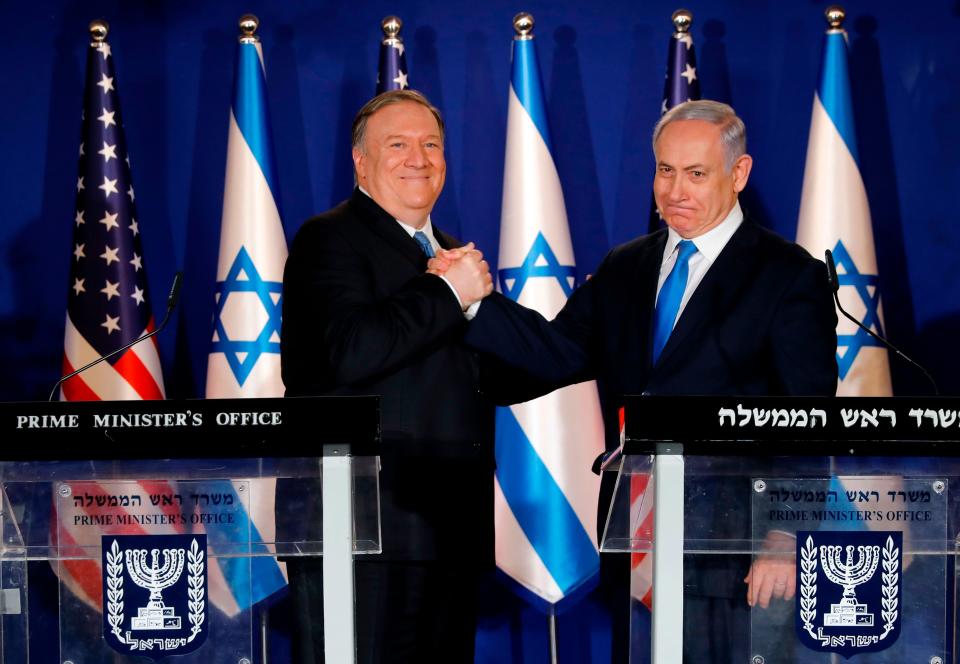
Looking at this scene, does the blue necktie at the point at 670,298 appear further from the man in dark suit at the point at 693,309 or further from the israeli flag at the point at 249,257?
the israeli flag at the point at 249,257

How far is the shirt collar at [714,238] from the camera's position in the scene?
278 centimetres

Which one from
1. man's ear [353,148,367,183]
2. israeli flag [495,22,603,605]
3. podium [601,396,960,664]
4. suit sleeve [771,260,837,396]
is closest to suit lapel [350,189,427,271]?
man's ear [353,148,367,183]

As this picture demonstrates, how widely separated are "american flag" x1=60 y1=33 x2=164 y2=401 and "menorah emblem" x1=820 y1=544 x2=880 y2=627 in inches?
114

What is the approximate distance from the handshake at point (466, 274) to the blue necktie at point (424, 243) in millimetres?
138

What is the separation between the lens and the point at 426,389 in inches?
115

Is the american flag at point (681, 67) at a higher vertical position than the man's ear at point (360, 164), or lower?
higher

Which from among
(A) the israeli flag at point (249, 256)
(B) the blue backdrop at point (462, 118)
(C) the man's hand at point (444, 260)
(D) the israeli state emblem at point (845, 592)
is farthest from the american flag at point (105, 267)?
(D) the israeli state emblem at point (845, 592)

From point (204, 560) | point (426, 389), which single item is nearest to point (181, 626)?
point (204, 560)

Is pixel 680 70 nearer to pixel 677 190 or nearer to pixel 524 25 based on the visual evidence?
pixel 524 25

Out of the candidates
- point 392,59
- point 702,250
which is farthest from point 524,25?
point 702,250

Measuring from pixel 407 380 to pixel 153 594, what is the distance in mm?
1153

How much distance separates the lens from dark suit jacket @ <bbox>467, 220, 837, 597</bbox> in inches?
103

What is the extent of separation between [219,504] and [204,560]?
9cm

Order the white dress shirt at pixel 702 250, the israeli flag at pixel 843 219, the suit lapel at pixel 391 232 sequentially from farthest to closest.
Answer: the israeli flag at pixel 843 219 → the suit lapel at pixel 391 232 → the white dress shirt at pixel 702 250
